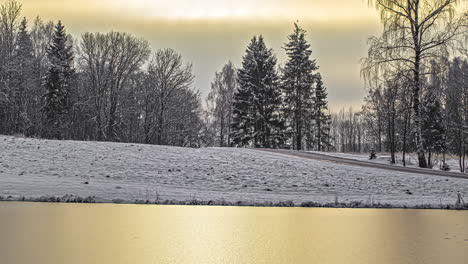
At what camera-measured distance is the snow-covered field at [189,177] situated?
709 inches

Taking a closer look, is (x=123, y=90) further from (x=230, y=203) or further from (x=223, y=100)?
(x=230, y=203)

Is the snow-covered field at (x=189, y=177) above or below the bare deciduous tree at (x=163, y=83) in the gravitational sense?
below

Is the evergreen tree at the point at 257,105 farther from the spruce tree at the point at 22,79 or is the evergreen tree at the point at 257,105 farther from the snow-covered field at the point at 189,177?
the snow-covered field at the point at 189,177

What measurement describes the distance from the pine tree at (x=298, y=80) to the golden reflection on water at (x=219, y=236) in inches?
1637

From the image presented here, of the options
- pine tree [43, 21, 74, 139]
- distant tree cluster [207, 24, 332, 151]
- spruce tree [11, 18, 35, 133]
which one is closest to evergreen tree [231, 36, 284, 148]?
distant tree cluster [207, 24, 332, 151]

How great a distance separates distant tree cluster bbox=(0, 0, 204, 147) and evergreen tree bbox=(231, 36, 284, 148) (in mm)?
7921

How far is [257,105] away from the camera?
52781 mm

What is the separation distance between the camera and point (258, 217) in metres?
12.5

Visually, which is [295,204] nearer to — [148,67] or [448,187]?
[448,187]

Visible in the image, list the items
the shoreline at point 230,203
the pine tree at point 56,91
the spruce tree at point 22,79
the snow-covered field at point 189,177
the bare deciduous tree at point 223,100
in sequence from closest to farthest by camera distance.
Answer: the shoreline at point 230,203, the snow-covered field at point 189,177, the spruce tree at point 22,79, the pine tree at point 56,91, the bare deciduous tree at point 223,100

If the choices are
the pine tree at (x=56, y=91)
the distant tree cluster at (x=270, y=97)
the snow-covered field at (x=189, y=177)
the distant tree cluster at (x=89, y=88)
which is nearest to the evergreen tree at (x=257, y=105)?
the distant tree cluster at (x=270, y=97)

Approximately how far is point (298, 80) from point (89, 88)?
80.8 feet

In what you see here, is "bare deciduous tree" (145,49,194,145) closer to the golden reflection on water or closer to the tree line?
the tree line

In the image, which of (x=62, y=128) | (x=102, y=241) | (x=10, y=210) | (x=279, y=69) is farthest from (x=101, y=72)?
(x=102, y=241)
